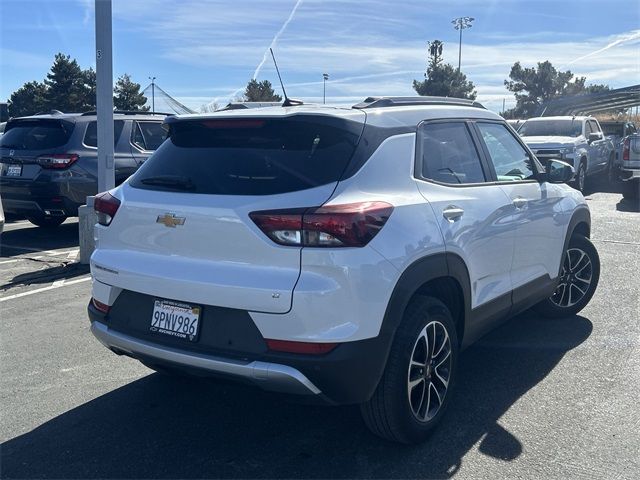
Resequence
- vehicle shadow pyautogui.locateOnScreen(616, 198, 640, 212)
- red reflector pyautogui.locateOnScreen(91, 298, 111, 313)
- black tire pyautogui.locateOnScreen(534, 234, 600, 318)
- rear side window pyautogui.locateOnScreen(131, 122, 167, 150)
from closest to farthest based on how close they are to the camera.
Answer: red reflector pyautogui.locateOnScreen(91, 298, 111, 313), black tire pyautogui.locateOnScreen(534, 234, 600, 318), rear side window pyautogui.locateOnScreen(131, 122, 167, 150), vehicle shadow pyautogui.locateOnScreen(616, 198, 640, 212)

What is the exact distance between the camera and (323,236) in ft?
10.2

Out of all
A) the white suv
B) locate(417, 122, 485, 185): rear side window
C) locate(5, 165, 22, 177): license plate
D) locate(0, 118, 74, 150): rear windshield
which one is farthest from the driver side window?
locate(5, 165, 22, 177): license plate

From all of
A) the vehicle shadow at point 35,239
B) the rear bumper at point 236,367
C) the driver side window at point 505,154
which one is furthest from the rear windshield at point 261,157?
the vehicle shadow at point 35,239

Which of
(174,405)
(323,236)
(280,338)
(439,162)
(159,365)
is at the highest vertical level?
(439,162)

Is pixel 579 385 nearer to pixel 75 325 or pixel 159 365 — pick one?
pixel 159 365

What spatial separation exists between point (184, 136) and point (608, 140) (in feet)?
59.0

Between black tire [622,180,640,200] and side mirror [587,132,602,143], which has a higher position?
side mirror [587,132,602,143]

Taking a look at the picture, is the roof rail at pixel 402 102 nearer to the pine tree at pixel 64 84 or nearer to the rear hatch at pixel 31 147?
the rear hatch at pixel 31 147

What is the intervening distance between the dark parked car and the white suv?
5.95 m

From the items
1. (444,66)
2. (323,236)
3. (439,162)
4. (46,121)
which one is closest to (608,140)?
(46,121)

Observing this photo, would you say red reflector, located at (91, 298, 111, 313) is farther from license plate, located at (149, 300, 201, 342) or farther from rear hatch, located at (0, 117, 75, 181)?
rear hatch, located at (0, 117, 75, 181)

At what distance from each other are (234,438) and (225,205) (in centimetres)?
133

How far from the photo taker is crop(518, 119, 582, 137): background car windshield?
16.8 metres

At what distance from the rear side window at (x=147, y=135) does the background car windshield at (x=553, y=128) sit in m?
10.0
